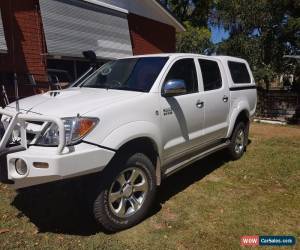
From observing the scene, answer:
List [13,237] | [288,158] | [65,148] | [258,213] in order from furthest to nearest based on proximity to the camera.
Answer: [288,158] < [258,213] < [13,237] < [65,148]

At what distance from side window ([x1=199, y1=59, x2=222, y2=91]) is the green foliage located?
18.9 metres

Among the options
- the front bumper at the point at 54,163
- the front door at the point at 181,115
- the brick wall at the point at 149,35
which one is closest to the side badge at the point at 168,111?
the front door at the point at 181,115

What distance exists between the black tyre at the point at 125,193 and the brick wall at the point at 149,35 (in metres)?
11.2

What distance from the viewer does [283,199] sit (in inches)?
203

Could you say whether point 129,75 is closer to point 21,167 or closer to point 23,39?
A: point 21,167

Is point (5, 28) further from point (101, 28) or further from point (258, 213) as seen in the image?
point (258, 213)

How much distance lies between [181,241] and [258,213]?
126 cm

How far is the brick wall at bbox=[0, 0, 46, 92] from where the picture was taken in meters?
9.38

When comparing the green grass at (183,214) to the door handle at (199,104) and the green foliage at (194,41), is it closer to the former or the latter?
the door handle at (199,104)

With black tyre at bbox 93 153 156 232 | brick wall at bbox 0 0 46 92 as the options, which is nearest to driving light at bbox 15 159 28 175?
black tyre at bbox 93 153 156 232

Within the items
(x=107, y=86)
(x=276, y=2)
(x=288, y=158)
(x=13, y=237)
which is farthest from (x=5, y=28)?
(x=276, y=2)

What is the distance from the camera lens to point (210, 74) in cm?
597

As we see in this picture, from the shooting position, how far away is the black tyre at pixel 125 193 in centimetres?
382

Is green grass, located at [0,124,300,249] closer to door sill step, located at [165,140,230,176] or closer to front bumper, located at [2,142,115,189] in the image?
door sill step, located at [165,140,230,176]
